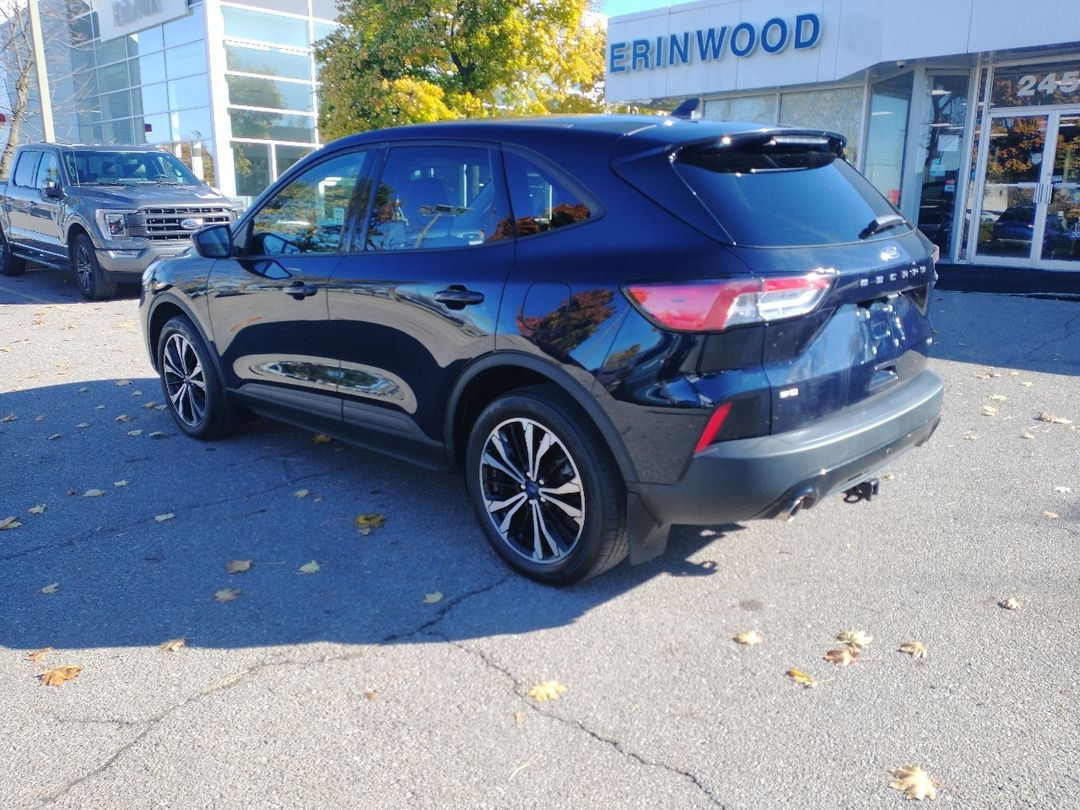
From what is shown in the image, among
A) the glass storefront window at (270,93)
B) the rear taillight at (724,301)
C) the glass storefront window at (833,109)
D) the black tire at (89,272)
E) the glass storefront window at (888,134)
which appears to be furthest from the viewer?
the glass storefront window at (270,93)

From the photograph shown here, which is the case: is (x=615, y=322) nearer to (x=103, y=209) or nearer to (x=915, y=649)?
(x=915, y=649)

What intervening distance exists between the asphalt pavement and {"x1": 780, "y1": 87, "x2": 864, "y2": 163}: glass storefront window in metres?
12.3

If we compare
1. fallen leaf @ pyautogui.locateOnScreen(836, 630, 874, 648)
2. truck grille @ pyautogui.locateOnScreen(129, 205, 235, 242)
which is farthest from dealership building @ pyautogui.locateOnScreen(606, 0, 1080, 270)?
fallen leaf @ pyautogui.locateOnScreen(836, 630, 874, 648)

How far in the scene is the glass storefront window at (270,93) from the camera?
26953mm

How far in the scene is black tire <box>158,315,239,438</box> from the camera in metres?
5.63

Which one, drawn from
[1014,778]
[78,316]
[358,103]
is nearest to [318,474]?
[1014,778]

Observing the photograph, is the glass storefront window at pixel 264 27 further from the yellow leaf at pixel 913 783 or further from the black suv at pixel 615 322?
the yellow leaf at pixel 913 783

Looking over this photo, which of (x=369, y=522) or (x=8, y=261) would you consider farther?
(x=8, y=261)

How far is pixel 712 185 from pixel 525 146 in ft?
2.84

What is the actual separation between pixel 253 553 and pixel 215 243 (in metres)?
2.06

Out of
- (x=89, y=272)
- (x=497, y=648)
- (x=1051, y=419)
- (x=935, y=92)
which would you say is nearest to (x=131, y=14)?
(x=89, y=272)

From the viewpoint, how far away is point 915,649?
328 centimetres

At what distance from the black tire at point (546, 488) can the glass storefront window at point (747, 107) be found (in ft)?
49.6

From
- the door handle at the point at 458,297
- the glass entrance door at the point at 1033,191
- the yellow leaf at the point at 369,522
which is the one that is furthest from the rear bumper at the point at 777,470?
the glass entrance door at the point at 1033,191
